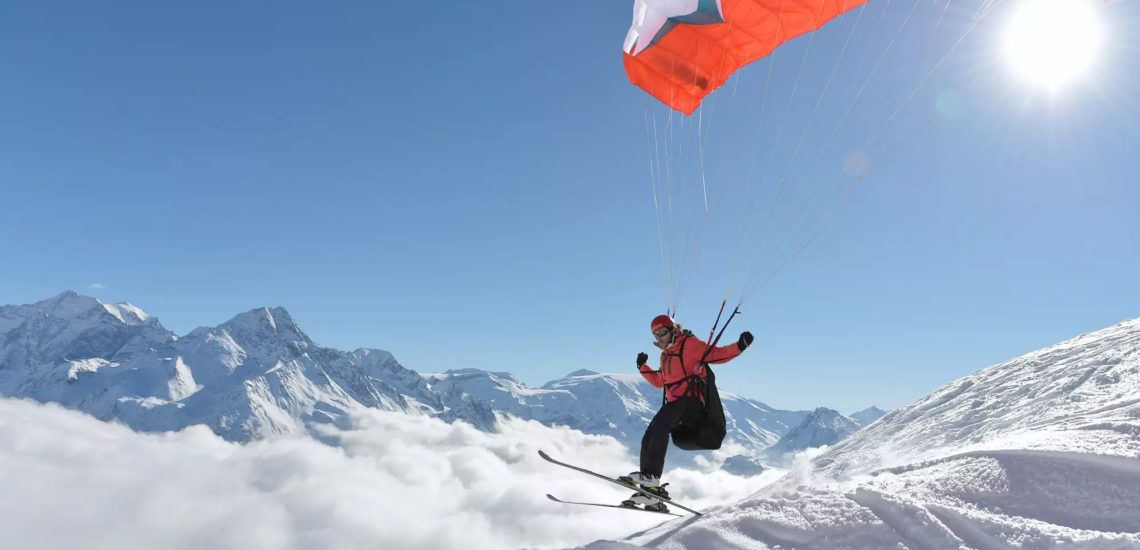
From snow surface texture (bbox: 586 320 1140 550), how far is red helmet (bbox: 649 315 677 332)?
91.0 inches

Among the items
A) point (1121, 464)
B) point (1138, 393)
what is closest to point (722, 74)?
point (1138, 393)

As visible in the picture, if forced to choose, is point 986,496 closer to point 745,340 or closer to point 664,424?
point 745,340

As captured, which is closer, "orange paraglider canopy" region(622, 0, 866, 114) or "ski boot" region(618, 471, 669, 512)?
"ski boot" region(618, 471, 669, 512)

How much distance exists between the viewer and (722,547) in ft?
15.4

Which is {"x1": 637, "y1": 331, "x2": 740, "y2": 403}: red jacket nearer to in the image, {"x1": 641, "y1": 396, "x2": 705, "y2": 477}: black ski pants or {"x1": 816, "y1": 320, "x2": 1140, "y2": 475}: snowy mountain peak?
{"x1": 641, "y1": 396, "x2": 705, "y2": 477}: black ski pants

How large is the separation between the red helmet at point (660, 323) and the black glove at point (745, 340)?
3.42 ft

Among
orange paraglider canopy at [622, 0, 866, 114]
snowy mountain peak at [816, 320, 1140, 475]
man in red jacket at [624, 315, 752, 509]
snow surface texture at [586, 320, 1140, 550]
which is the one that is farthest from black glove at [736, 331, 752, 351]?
orange paraglider canopy at [622, 0, 866, 114]

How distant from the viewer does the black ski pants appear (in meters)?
7.13

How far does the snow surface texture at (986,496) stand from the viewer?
13.9 feet

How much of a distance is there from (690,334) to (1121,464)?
4.13m

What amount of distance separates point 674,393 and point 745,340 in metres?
1.26

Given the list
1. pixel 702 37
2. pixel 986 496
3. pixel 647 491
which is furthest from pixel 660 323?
pixel 702 37

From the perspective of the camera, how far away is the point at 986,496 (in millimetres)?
4695

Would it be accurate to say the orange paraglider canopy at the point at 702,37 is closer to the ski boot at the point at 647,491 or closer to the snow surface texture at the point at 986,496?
the snow surface texture at the point at 986,496
